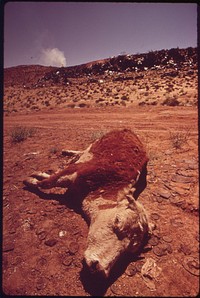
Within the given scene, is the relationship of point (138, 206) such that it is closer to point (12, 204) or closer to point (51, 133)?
point (12, 204)

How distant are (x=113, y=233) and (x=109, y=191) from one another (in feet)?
2.68

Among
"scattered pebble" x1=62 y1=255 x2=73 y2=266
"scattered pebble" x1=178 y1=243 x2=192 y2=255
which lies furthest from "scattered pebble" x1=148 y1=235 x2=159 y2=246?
"scattered pebble" x1=62 y1=255 x2=73 y2=266

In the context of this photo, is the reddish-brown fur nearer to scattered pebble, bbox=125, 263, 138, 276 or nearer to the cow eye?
the cow eye

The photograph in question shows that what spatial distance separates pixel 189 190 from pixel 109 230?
228cm

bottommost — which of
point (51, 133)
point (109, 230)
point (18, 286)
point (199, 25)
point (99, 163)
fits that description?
point (18, 286)

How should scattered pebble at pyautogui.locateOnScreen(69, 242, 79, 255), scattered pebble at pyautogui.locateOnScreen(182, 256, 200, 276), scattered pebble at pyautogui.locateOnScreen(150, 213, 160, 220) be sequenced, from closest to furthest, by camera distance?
scattered pebble at pyautogui.locateOnScreen(182, 256, 200, 276) → scattered pebble at pyautogui.locateOnScreen(69, 242, 79, 255) → scattered pebble at pyautogui.locateOnScreen(150, 213, 160, 220)

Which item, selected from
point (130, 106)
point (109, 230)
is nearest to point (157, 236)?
point (109, 230)

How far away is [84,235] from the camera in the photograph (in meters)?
3.96

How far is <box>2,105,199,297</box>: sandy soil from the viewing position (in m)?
3.17

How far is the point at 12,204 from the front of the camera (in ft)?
16.1

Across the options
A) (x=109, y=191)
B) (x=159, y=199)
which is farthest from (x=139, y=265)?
(x=159, y=199)

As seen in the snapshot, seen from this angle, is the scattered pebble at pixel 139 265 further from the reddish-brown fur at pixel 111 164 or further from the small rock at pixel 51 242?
the small rock at pixel 51 242

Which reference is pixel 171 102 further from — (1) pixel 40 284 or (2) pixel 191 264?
(1) pixel 40 284

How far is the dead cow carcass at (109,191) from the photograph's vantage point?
309cm
